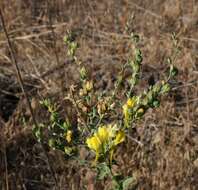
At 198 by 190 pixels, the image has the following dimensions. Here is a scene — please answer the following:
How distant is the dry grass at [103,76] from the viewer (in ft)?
8.32

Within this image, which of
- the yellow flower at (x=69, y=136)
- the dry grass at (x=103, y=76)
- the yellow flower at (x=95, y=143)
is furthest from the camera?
the dry grass at (x=103, y=76)

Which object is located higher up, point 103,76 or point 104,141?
point 104,141

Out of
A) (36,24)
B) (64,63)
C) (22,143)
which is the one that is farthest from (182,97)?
(36,24)

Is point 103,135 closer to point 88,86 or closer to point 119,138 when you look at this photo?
point 119,138

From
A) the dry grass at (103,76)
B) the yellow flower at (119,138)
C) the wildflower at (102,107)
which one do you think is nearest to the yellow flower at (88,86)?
the wildflower at (102,107)

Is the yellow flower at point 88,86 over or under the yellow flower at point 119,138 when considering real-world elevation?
over

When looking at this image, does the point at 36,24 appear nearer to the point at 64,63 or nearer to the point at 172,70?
the point at 64,63

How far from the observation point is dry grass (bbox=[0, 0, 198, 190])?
8.32 ft

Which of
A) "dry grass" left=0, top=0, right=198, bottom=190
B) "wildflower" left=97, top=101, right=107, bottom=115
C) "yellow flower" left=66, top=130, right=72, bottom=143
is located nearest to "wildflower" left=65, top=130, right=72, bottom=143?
"yellow flower" left=66, top=130, right=72, bottom=143

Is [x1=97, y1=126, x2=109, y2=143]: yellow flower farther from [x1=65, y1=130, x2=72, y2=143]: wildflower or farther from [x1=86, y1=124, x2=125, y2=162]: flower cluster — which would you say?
[x1=65, y1=130, x2=72, y2=143]: wildflower

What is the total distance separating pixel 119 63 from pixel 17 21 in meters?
0.97

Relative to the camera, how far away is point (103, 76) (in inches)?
127

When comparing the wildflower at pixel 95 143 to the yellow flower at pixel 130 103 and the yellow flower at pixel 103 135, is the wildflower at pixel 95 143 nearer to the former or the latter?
the yellow flower at pixel 103 135

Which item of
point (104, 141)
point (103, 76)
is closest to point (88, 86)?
point (104, 141)
